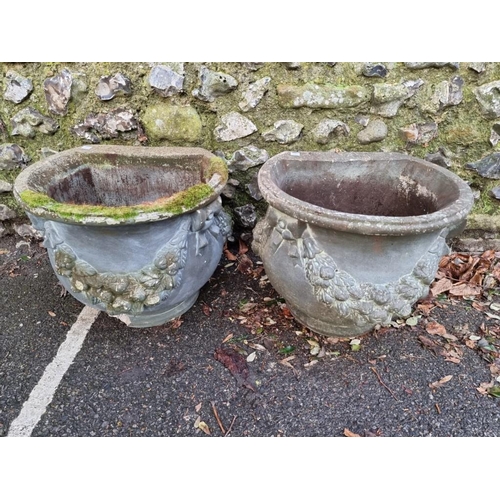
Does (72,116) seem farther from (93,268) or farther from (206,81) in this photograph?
(93,268)

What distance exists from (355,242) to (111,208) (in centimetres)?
107

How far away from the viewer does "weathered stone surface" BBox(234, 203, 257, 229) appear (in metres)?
2.85

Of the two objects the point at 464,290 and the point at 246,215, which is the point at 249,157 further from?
the point at 464,290

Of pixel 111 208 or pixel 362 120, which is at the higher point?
pixel 362 120

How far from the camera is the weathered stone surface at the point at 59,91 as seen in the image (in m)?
2.48

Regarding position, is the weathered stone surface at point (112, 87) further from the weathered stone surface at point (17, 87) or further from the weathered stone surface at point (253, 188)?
the weathered stone surface at point (253, 188)

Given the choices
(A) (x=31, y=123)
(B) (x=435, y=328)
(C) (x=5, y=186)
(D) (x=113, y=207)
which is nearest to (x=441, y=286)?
(B) (x=435, y=328)

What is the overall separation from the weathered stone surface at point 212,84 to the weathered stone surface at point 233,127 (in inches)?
5.9

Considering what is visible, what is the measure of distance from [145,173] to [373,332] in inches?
65.5

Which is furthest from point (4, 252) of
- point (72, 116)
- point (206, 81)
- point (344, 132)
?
point (344, 132)

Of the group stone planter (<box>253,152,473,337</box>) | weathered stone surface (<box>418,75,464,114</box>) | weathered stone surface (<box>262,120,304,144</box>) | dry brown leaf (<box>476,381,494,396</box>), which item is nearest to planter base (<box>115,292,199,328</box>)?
stone planter (<box>253,152,473,337</box>)

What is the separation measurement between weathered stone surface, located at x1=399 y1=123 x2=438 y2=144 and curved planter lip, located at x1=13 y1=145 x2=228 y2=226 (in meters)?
1.21

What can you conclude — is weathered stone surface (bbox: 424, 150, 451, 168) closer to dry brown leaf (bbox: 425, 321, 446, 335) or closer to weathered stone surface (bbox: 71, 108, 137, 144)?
dry brown leaf (bbox: 425, 321, 446, 335)

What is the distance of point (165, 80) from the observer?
2.44m
